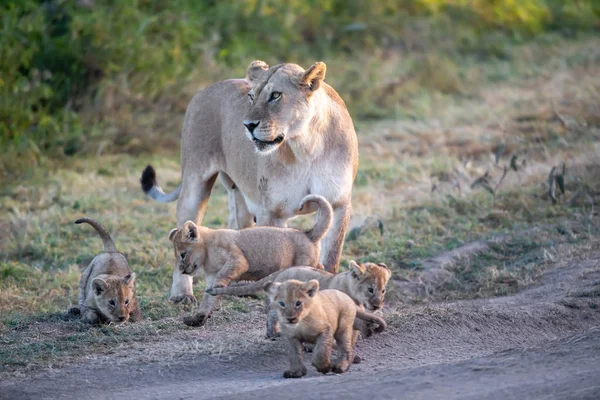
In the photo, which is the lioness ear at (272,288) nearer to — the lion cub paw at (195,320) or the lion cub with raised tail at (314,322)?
the lion cub with raised tail at (314,322)

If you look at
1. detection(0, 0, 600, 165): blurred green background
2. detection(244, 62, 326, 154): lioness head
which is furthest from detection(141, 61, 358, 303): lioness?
detection(0, 0, 600, 165): blurred green background

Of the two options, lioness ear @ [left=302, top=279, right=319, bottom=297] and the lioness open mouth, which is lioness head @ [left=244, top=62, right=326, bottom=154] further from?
lioness ear @ [left=302, top=279, right=319, bottom=297]

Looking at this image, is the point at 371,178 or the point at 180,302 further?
the point at 371,178

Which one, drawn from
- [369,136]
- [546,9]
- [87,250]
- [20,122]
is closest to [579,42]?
[546,9]

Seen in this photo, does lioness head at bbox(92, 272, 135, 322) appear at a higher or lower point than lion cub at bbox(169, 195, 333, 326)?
lower

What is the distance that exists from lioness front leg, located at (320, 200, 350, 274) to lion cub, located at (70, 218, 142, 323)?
→ 1.24 m

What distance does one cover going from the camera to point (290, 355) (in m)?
5.24

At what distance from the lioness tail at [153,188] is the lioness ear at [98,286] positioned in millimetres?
1795

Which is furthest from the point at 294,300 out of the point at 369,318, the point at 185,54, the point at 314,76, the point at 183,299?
the point at 185,54

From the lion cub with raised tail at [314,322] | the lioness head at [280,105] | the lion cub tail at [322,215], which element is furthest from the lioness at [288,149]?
the lion cub with raised tail at [314,322]

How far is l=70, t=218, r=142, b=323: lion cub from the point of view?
629 centimetres

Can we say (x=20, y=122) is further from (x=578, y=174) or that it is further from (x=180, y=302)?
(x=578, y=174)

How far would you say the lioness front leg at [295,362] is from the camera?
5184 millimetres

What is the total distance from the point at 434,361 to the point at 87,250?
3793mm
